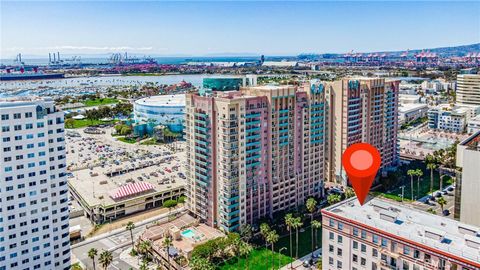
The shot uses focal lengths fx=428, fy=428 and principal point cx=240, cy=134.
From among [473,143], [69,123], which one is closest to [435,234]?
[473,143]

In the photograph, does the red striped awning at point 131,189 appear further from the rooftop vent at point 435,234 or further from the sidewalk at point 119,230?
the rooftop vent at point 435,234

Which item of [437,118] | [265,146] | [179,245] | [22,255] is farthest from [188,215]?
[437,118]

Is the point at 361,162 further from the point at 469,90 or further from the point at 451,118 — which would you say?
the point at 469,90

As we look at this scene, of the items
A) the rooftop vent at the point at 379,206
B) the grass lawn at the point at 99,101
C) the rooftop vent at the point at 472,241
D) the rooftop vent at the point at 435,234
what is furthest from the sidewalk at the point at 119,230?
the grass lawn at the point at 99,101

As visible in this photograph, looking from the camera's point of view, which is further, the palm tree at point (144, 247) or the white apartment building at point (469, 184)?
the palm tree at point (144, 247)

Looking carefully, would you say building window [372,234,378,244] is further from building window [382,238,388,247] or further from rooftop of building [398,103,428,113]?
rooftop of building [398,103,428,113]

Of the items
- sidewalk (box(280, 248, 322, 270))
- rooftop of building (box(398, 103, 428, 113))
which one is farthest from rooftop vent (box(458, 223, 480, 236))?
rooftop of building (box(398, 103, 428, 113))

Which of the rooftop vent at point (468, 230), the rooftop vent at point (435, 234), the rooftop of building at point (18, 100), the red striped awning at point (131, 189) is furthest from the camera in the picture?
the red striped awning at point (131, 189)
